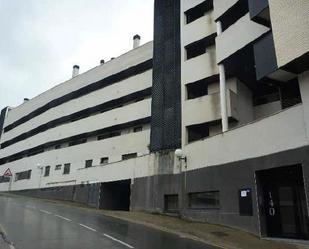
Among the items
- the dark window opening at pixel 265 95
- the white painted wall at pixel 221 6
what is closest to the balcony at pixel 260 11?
the white painted wall at pixel 221 6

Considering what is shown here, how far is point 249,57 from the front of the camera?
75.1ft

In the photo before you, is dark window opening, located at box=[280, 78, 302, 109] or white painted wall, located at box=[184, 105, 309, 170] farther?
dark window opening, located at box=[280, 78, 302, 109]

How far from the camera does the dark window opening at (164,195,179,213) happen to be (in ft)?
81.1

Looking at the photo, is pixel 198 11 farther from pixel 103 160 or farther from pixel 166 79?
pixel 103 160

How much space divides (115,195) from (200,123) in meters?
12.7

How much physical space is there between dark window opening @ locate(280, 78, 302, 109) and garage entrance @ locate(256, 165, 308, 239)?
3537mm

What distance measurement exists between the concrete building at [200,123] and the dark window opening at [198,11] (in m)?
0.08

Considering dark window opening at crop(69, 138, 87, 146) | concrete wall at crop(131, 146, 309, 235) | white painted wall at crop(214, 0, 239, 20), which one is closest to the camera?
concrete wall at crop(131, 146, 309, 235)

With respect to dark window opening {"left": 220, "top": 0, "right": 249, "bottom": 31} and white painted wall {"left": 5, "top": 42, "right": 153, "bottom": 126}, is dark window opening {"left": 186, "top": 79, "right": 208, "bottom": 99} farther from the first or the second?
white painted wall {"left": 5, "top": 42, "right": 153, "bottom": 126}

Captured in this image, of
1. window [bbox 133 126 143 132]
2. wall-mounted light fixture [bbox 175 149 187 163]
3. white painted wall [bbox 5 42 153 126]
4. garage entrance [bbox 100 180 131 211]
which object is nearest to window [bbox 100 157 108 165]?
window [bbox 133 126 143 132]

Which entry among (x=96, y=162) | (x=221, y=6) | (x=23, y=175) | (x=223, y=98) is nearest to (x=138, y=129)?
(x=96, y=162)

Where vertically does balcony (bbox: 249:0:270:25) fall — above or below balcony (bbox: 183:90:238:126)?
above

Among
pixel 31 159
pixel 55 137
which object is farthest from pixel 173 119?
pixel 31 159

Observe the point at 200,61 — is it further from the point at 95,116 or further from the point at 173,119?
the point at 95,116
